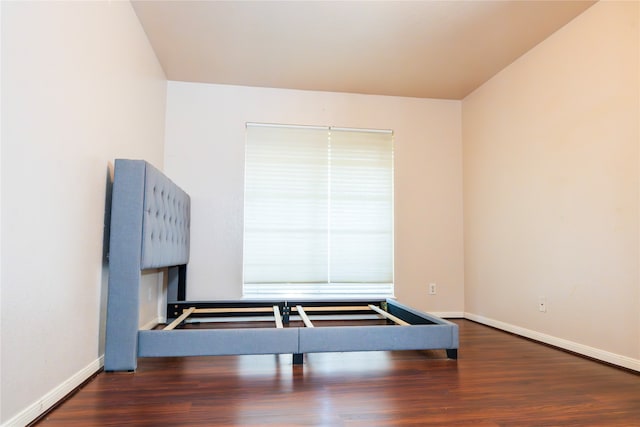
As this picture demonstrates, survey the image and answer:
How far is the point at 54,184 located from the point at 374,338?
1883mm

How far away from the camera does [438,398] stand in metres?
1.92

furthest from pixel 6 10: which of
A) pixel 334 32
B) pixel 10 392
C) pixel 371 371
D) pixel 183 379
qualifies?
pixel 371 371

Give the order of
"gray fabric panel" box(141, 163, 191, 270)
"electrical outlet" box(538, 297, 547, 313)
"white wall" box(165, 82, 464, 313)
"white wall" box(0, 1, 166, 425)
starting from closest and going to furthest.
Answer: "white wall" box(0, 1, 166, 425), "gray fabric panel" box(141, 163, 191, 270), "electrical outlet" box(538, 297, 547, 313), "white wall" box(165, 82, 464, 313)

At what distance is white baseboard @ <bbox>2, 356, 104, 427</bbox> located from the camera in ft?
4.96

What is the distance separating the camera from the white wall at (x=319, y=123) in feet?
12.9

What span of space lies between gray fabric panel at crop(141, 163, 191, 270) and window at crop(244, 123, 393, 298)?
768 mm

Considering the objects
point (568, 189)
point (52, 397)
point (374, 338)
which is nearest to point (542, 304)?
point (568, 189)

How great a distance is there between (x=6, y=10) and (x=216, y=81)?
2640 mm

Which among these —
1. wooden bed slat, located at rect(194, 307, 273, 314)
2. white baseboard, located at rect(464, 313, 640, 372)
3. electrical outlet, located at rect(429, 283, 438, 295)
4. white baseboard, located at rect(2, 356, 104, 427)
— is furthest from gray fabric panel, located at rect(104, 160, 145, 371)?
electrical outlet, located at rect(429, 283, 438, 295)

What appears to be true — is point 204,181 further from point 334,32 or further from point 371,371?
point 371,371

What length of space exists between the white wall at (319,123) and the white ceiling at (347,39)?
0.23 m

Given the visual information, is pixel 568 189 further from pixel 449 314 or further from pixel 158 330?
pixel 158 330

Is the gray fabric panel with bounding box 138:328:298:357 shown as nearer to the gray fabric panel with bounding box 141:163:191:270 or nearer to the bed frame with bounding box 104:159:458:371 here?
the bed frame with bounding box 104:159:458:371

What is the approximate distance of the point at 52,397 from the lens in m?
1.75
